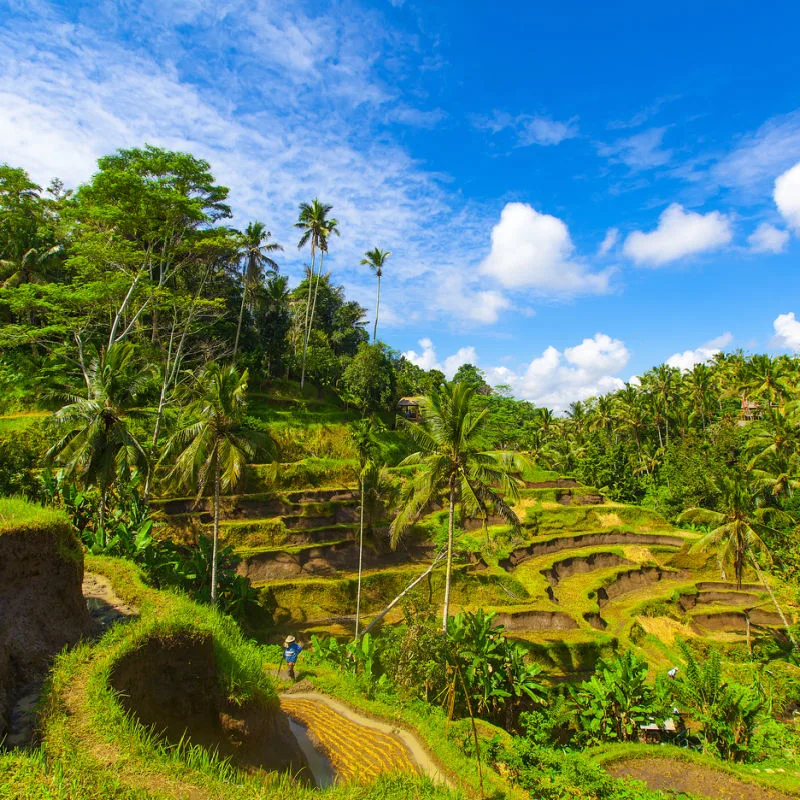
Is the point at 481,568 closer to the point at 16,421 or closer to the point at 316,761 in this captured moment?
the point at 316,761

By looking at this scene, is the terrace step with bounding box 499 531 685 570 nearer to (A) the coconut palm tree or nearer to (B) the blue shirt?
(B) the blue shirt

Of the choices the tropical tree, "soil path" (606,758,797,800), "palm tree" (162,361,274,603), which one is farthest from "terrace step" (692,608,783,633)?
"palm tree" (162,361,274,603)

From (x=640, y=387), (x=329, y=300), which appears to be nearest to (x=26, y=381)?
(x=329, y=300)

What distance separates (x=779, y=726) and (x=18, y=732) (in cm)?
2008

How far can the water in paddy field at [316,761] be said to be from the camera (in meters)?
8.81

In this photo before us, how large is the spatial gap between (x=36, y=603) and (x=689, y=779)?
630 inches

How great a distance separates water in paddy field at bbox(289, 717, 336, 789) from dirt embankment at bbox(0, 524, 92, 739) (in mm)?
5160

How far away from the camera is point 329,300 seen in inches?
2076

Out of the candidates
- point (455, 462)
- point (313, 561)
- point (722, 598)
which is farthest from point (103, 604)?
point (722, 598)

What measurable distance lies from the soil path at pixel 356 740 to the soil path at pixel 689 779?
633 cm

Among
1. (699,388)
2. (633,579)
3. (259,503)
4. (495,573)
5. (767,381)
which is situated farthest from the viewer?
(699,388)

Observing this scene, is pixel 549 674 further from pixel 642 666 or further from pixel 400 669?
pixel 400 669

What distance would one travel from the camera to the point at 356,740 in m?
10.1

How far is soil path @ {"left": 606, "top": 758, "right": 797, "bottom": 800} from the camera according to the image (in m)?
11.2
